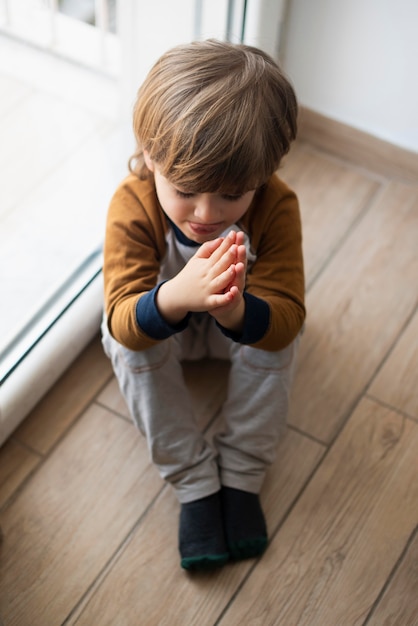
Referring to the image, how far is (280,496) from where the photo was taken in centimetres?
122

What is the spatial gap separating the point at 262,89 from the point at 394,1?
589 millimetres

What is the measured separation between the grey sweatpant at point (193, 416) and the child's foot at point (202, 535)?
2 centimetres

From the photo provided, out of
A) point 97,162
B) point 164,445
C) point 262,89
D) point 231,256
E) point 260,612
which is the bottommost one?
point 260,612

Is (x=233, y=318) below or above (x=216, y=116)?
below

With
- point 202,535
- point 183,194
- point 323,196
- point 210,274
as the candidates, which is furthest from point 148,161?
point 323,196

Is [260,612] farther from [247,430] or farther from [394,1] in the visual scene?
[394,1]

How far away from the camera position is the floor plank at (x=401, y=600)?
1.11 meters

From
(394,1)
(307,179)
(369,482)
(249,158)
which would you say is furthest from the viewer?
(307,179)

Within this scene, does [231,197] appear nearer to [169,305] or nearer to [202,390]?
[169,305]

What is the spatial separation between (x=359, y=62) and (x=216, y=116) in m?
0.70

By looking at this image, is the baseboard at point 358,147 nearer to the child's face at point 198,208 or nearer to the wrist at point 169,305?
the child's face at point 198,208

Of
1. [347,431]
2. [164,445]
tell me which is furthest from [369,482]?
[164,445]

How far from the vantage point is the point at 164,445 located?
1171 millimetres

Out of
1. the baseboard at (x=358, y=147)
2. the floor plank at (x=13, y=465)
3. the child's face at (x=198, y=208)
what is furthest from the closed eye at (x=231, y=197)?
the baseboard at (x=358, y=147)
